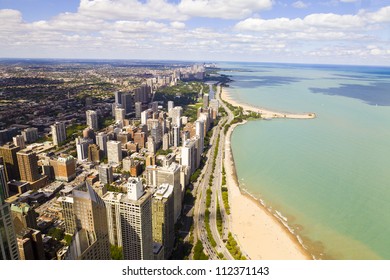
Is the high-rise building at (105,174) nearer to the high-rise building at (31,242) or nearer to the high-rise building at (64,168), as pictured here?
the high-rise building at (64,168)

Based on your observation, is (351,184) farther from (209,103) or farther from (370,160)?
(209,103)

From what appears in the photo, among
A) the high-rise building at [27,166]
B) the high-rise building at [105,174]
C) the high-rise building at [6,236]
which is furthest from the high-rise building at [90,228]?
the high-rise building at [27,166]

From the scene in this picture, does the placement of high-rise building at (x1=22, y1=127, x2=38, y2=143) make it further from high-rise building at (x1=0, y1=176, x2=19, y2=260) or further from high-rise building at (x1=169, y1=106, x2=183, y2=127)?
high-rise building at (x1=0, y1=176, x2=19, y2=260)

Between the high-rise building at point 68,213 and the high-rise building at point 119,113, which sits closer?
the high-rise building at point 68,213

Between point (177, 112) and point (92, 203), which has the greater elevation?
point (92, 203)
